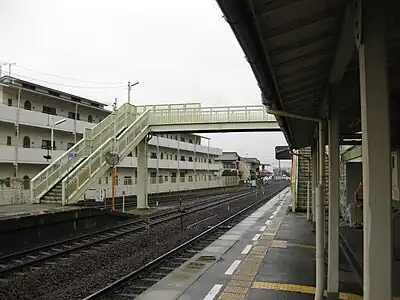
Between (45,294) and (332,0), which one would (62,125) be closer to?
(45,294)

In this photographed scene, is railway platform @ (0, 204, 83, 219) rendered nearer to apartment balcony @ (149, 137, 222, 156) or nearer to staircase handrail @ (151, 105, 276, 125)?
staircase handrail @ (151, 105, 276, 125)

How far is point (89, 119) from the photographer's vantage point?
38.9m

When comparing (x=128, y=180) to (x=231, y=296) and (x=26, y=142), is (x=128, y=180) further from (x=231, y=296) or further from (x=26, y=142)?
(x=231, y=296)

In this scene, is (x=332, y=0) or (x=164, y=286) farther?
(x=164, y=286)

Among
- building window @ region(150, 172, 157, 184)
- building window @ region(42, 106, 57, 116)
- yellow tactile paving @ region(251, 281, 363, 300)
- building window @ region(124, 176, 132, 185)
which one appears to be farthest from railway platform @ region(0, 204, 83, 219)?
building window @ region(150, 172, 157, 184)

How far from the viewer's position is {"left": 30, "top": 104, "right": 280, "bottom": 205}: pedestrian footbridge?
18328 mm

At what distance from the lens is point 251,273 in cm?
802

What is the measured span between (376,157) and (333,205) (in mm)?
3255

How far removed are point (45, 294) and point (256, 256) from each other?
4.94m

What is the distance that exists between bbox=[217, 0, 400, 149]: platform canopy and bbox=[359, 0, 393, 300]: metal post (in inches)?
5.4

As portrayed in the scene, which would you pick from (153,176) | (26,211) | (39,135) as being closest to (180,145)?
(153,176)

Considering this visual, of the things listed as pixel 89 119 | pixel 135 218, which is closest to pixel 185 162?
pixel 89 119

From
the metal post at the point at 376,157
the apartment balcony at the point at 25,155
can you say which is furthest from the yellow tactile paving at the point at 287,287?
the apartment balcony at the point at 25,155

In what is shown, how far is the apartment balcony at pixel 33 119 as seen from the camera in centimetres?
2623
